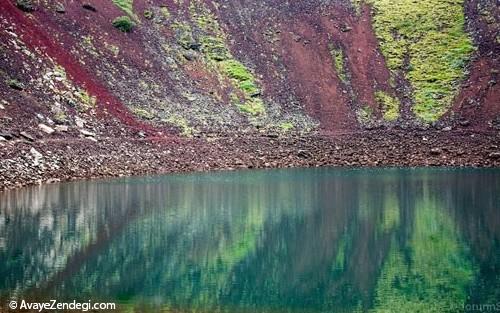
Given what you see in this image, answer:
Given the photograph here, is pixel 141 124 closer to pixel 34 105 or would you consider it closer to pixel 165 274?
pixel 34 105

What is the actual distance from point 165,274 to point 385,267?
8.11 meters

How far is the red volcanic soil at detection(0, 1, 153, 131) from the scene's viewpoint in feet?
235

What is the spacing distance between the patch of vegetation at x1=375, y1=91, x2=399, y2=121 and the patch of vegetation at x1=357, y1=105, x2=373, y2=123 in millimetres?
1846

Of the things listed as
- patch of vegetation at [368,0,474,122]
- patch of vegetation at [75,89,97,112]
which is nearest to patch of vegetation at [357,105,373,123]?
patch of vegetation at [368,0,474,122]

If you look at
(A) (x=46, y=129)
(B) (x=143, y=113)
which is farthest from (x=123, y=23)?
(A) (x=46, y=129)

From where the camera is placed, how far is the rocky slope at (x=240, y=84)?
65188 millimetres

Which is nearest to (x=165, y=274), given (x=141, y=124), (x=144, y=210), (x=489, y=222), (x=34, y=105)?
(x=144, y=210)

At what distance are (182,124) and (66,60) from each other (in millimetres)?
14597

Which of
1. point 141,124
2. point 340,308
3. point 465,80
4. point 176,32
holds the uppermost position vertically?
point 176,32

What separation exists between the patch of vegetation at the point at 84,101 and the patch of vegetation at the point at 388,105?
38.1 m

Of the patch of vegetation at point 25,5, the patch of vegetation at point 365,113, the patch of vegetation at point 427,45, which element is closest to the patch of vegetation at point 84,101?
the patch of vegetation at point 25,5

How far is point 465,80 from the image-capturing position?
90.1 meters

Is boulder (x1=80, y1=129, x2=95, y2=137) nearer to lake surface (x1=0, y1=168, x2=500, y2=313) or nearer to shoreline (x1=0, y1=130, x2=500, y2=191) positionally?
shoreline (x1=0, y1=130, x2=500, y2=191)

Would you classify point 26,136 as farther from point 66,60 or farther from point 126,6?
point 126,6
